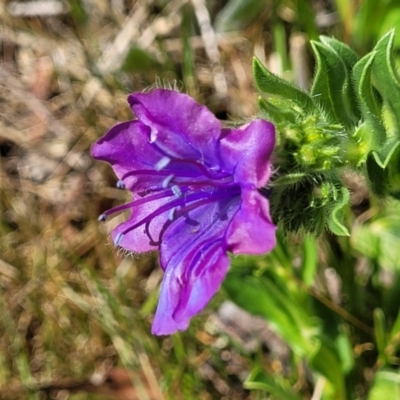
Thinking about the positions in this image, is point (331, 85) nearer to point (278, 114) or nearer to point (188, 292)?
point (278, 114)

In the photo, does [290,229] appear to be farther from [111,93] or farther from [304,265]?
[111,93]

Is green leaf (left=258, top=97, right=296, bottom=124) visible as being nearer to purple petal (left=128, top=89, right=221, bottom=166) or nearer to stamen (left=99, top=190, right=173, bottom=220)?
purple petal (left=128, top=89, right=221, bottom=166)

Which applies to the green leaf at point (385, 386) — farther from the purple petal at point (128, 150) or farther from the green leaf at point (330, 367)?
the purple petal at point (128, 150)

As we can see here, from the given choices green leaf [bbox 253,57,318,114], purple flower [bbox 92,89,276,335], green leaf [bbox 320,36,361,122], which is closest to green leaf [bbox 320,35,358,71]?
green leaf [bbox 320,36,361,122]

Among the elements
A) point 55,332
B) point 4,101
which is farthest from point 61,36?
point 55,332

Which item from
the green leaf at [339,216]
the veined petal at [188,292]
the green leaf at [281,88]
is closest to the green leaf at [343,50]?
the green leaf at [281,88]

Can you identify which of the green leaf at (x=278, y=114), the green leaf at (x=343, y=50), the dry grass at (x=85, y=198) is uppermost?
the green leaf at (x=343, y=50)
